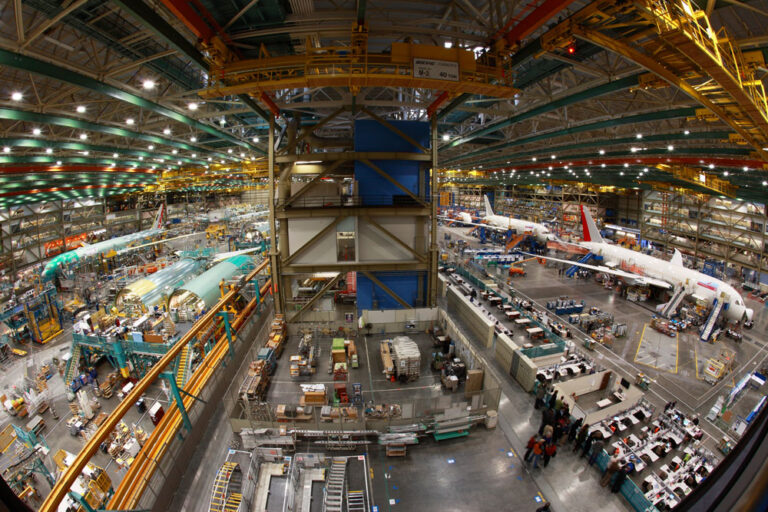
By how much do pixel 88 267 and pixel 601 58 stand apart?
46.9 m

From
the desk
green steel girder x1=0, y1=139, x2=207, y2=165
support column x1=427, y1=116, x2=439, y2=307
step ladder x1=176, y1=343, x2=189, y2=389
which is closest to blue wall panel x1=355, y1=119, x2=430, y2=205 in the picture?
support column x1=427, y1=116, x2=439, y2=307

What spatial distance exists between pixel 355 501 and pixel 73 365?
16.7 metres

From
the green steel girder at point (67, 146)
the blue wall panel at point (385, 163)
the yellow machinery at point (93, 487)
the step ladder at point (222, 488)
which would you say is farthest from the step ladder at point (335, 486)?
the green steel girder at point (67, 146)

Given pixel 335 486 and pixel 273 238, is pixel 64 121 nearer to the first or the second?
pixel 273 238

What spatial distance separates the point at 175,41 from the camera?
32.6ft

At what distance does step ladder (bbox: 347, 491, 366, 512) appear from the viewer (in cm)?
946

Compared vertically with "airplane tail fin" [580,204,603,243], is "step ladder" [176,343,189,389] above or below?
below

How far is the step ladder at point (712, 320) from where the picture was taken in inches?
821

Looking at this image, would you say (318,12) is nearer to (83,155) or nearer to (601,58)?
(601,58)

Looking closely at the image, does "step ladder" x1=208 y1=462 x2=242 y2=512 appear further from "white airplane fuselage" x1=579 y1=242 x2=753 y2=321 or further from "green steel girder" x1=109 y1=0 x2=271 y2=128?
"white airplane fuselage" x1=579 y1=242 x2=753 y2=321

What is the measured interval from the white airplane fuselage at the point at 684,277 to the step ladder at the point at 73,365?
129 ft

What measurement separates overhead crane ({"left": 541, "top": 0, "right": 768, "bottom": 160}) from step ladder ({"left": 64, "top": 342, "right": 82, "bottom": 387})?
24.9 m

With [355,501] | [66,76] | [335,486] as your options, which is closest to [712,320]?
[355,501]

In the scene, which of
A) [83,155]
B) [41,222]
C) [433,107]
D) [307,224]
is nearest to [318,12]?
[433,107]
